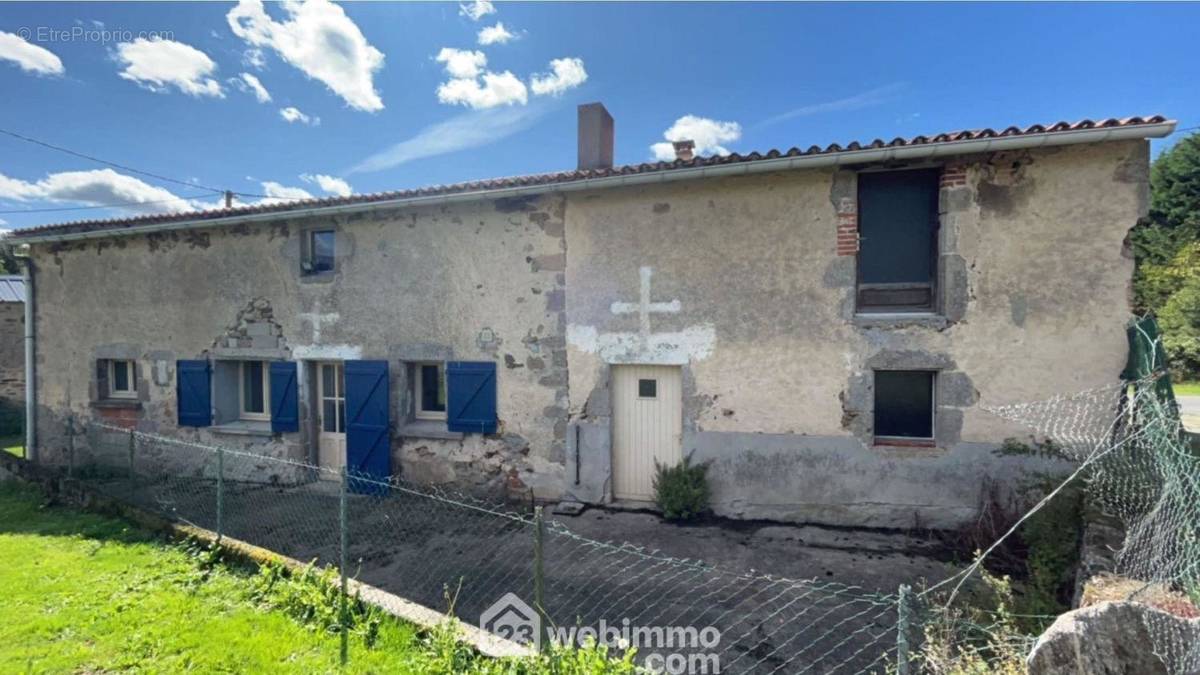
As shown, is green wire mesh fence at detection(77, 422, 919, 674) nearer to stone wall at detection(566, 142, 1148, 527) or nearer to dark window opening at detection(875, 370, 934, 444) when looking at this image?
stone wall at detection(566, 142, 1148, 527)

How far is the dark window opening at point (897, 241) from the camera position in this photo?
20.1 ft

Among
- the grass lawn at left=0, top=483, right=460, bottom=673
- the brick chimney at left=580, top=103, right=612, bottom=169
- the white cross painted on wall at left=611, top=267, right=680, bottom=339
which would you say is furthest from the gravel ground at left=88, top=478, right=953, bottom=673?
the brick chimney at left=580, top=103, right=612, bottom=169

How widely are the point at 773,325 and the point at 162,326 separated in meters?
9.72

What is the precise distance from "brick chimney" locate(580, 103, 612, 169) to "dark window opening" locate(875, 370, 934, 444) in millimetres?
5247

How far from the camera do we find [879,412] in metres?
6.23

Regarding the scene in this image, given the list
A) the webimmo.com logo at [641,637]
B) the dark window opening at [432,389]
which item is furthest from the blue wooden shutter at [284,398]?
the webimmo.com logo at [641,637]

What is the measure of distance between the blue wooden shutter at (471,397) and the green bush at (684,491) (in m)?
2.45

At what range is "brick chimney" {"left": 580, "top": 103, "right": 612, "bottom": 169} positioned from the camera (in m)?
8.55

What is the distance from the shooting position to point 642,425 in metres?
6.93

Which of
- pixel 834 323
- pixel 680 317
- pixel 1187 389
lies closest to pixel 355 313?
pixel 680 317

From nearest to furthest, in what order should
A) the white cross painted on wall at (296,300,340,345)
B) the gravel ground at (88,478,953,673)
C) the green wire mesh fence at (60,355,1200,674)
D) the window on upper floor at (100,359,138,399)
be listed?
the green wire mesh fence at (60,355,1200,674), the gravel ground at (88,478,953,673), the white cross painted on wall at (296,300,340,345), the window on upper floor at (100,359,138,399)

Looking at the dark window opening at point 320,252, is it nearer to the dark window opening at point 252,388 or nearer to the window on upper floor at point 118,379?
the dark window opening at point 252,388

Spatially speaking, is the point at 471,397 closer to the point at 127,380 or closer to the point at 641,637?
the point at 641,637

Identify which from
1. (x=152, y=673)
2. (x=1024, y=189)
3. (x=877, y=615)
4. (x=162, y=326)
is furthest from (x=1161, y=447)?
(x=162, y=326)
